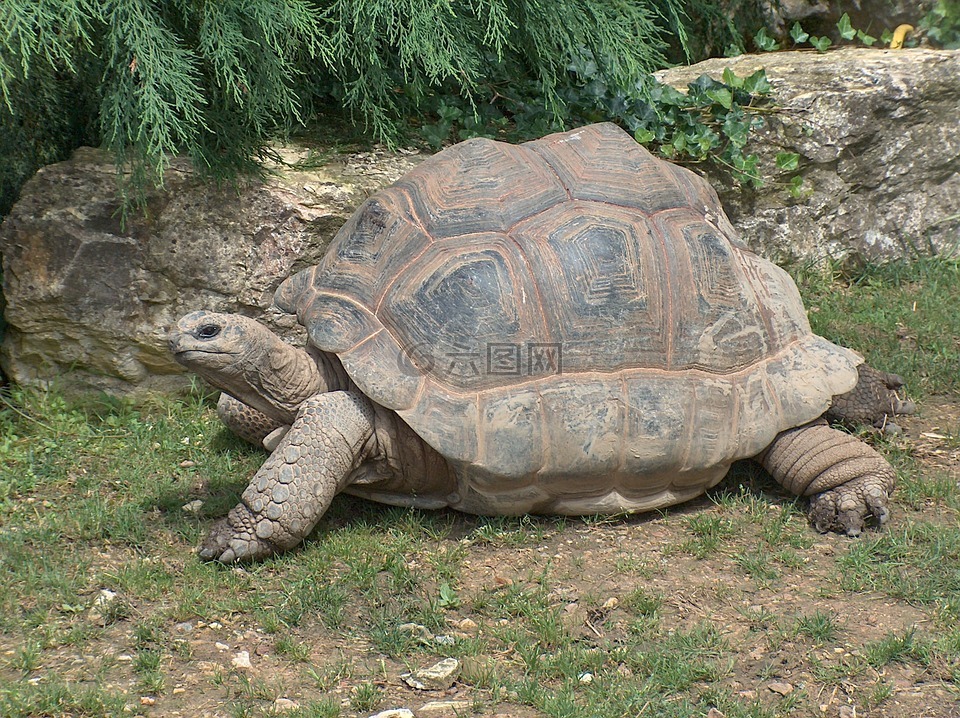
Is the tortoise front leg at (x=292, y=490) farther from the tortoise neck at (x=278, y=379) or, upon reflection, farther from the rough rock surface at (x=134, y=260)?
the rough rock surface at (x=134, y=260)

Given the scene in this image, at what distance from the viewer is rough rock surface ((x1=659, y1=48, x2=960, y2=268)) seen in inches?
226

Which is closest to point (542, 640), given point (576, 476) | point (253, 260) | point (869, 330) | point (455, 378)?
point (576, 476)

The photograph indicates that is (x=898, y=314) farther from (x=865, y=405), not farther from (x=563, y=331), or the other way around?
(x=563, y=331)

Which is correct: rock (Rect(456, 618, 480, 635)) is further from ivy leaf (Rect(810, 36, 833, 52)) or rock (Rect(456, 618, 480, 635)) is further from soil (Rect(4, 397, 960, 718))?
Answer: ivy leaf (Rect(810, 36, 833, 52))

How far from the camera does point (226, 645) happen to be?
3.34 metres

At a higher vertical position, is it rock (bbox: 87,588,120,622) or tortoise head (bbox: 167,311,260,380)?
tortoise head (bbox: 167,311,260,380)

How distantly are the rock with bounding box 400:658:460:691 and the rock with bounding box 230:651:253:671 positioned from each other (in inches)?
19.1

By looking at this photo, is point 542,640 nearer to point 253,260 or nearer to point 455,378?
point 455,378

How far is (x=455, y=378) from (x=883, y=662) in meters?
1.66

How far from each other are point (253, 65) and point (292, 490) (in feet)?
6.60

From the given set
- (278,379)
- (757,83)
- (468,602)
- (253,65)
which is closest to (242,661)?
(468,602)

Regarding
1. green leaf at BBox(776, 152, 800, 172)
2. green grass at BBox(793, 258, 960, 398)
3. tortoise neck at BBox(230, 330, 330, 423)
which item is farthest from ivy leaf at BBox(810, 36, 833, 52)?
tortoise neck at BBox(230, 330, 330, 423)

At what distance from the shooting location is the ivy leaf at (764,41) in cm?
644

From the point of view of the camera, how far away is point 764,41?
6438 millimetres
